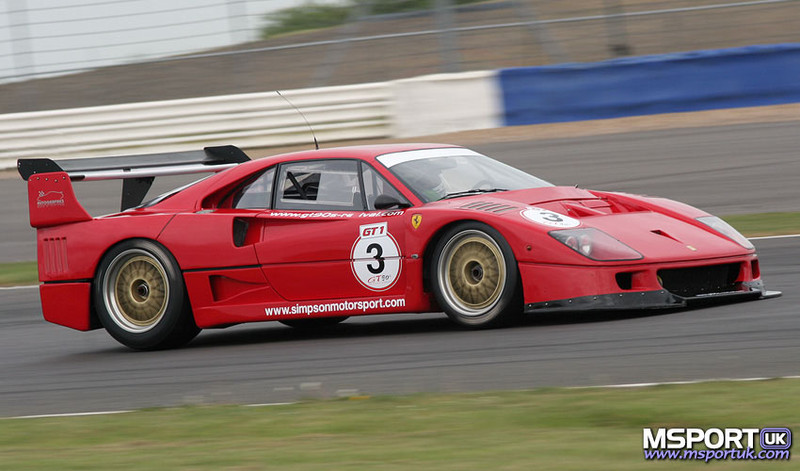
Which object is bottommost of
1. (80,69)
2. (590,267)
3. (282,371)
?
(282,371)

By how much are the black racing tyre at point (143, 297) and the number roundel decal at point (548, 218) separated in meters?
2.34

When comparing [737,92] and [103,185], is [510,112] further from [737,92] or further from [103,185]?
[103,185]

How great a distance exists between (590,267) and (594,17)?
11.1 meters

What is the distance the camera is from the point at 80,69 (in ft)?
55.0

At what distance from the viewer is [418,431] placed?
4.63 m

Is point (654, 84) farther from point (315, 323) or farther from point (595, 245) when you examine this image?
point (595, 245)

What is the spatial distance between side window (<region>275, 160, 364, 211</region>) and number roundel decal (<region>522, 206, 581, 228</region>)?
1.08m

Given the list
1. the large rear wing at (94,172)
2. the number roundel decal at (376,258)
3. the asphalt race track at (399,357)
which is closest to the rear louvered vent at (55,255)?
the large rear wing at (94,172)

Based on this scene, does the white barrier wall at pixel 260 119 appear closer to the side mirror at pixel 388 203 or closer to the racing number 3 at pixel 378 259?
the side mirror at pixel 388 203

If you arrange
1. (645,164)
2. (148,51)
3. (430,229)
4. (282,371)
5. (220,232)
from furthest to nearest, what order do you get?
(148,51) → (645,164) → (220,232) → (430,229) → (282,371)

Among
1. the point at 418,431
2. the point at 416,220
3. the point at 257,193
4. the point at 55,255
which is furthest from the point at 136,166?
the point at 418,431

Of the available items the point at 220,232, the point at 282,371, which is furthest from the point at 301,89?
the point at 282,371

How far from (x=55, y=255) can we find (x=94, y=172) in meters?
0.63

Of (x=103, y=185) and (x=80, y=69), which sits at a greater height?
(x=80, y=69)
